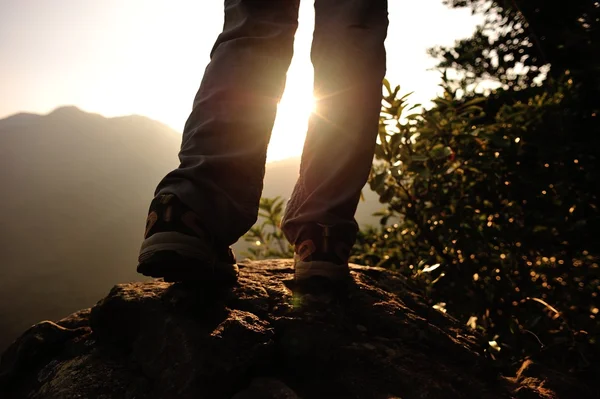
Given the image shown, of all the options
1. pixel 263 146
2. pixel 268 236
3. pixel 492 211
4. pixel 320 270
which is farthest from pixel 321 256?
pixel 268 236

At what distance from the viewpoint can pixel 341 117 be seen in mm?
1586

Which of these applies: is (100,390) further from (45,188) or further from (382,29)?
(45,188)

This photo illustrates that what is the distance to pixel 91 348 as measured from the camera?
126 centimetres

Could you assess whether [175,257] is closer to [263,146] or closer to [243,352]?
[243,352]

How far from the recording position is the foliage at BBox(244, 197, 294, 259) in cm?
340

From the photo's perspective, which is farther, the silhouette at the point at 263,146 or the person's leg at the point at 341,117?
the person's leg at the point at 341,117

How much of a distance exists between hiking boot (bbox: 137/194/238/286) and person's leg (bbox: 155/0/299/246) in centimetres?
3

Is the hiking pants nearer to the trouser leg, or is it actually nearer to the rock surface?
the trouser leg

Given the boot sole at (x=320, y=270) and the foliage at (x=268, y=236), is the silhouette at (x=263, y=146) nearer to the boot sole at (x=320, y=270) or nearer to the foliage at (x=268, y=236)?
the boot sole at (x=320, y=270)

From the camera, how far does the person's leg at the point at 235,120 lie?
1265mm

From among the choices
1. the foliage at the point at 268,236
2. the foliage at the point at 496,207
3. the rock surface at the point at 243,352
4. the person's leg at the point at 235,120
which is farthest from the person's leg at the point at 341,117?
the foliage at the point at 268,236

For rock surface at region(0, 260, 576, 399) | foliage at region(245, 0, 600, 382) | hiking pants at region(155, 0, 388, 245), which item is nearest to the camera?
rock surface at region(0, 260, 576, 399)

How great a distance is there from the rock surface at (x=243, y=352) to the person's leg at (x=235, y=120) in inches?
11.3

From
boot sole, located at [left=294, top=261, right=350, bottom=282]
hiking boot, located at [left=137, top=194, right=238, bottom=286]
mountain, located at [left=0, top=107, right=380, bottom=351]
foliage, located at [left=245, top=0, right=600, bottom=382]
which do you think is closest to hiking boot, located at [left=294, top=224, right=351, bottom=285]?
boot sole, located at [left=294, top=261, right=350, bottom=282]
